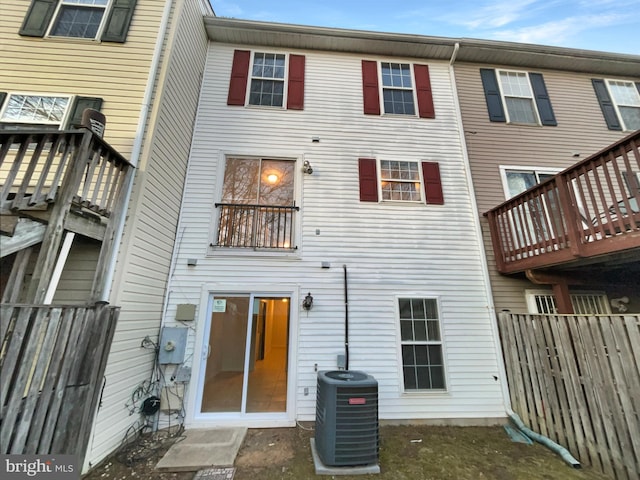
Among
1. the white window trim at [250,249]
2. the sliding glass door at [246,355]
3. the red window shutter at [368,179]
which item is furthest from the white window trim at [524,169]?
the sliding glass door at [246,355]

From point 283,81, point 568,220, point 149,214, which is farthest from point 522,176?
point 149,214

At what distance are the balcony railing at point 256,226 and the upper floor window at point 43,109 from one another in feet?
8.43

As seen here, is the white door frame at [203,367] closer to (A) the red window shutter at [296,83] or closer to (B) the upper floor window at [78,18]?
(A) the red window shutter at [296,83]

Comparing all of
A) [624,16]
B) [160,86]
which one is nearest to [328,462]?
[160,86]

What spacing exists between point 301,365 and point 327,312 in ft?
3.42

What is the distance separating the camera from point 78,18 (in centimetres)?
486

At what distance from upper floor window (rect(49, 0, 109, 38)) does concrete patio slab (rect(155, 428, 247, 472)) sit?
282 inches

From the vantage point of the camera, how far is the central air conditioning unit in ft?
10.4

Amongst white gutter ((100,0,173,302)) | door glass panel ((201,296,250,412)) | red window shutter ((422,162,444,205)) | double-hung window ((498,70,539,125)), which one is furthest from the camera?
double-hung window ((498,70,539,125))

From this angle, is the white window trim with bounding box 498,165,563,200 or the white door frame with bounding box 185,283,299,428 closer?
the white door frame with bounding box 185,283,299,428

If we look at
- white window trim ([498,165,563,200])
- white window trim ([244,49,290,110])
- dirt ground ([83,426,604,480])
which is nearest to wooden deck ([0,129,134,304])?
dirt ground ([83,426,604,480])

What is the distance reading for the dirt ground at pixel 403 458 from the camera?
3.10 meters

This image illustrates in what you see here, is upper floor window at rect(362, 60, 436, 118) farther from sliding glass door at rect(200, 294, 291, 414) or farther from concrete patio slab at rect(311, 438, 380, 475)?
concrete patio slab at rect(311, 438, 380, 475)

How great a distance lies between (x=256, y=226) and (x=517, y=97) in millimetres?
7719
